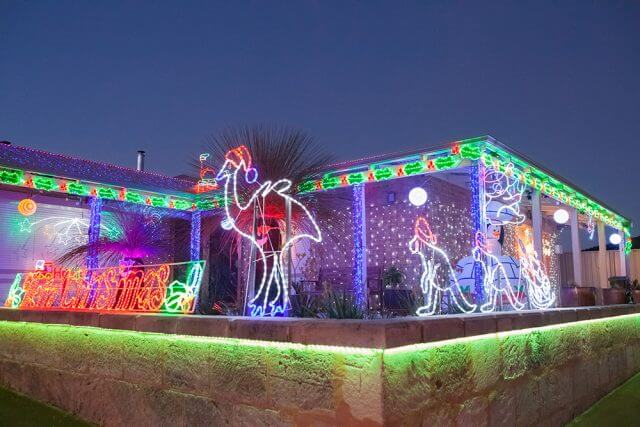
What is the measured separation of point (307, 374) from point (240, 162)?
3047 mm

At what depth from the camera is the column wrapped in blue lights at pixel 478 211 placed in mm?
7320

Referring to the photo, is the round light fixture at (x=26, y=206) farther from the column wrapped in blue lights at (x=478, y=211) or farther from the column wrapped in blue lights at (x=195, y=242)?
the column wrapped in blue lights at (x=478, y=211)

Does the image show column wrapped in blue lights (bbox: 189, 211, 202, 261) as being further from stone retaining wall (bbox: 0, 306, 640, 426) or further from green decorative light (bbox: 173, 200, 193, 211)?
stone retaining wall (bbox: 0, 306, 640, 426)

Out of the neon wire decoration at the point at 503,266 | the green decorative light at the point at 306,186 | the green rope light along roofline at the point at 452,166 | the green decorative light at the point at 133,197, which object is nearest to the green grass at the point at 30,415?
the green decorative light at the point at 306,186

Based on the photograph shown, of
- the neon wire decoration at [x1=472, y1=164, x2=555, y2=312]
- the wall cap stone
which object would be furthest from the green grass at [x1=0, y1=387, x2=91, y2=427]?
the neon wire decoration at [x1=472, y1=164, x2=555, y2=312]

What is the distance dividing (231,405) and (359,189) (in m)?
7.02

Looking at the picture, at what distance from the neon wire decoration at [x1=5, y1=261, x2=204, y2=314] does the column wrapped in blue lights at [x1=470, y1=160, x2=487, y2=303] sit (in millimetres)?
4349

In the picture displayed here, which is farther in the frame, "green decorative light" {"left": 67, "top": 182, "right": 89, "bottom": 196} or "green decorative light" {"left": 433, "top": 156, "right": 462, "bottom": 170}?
"green decorative light" {"left": 67, "top": 182, "right": 89, "bottom": 196}

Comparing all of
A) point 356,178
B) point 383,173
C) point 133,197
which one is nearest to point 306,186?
point 383,173

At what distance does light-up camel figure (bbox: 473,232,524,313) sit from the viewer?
584 cm

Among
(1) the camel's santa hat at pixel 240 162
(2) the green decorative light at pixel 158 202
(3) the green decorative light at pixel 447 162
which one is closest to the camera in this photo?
(1) the camel's santa hat at pixel 240 162

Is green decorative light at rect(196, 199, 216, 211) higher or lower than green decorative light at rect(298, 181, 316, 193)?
higher

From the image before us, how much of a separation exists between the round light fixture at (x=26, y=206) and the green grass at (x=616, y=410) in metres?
9.78

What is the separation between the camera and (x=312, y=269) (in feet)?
43.4
